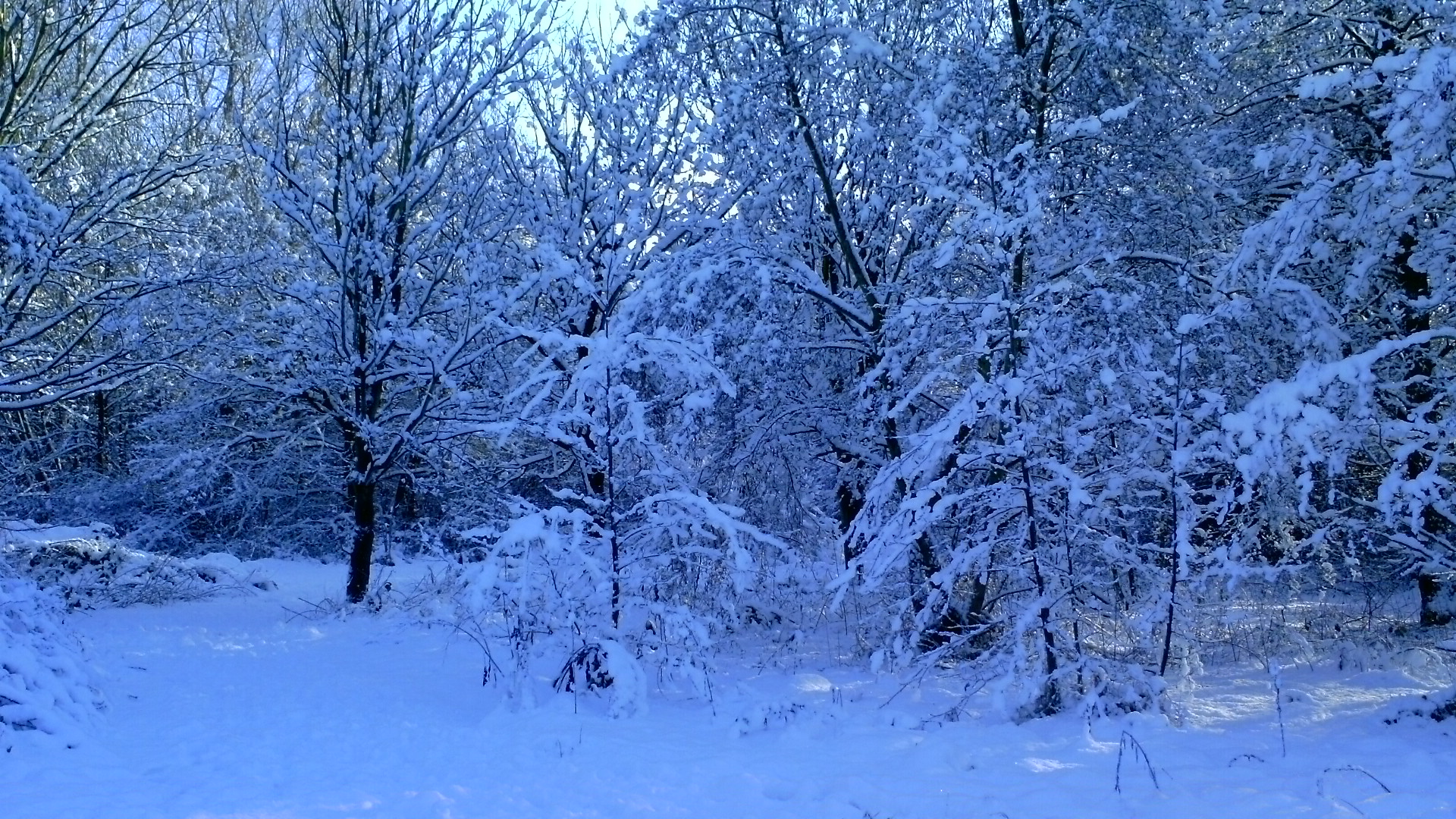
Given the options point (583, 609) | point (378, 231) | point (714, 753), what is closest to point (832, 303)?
point (583, 609)

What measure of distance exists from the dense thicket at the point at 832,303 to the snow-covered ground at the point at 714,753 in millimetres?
604

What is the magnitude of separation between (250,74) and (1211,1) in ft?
58.3

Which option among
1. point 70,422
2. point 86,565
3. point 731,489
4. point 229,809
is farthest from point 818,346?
point 70,422

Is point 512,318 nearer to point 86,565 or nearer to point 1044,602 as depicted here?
point 86,565

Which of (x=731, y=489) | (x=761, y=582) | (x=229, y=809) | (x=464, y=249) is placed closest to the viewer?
(x=229, y=809)

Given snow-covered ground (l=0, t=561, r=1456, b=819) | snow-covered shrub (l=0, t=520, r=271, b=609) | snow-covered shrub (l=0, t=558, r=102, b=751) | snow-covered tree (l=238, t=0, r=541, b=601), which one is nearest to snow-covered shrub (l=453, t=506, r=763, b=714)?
snow-covered ground (l=0, t=561, r=1456, b=819)

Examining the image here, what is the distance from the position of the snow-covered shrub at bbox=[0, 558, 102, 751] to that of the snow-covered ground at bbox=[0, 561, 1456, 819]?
200mm

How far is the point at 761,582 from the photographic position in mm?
8578

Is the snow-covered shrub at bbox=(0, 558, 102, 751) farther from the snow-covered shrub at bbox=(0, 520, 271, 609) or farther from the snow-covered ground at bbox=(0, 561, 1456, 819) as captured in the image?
the snow-covered shrub at bbox=(0, 520, 271, 609)

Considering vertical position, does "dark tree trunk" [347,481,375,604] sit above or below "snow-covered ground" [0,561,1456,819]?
above

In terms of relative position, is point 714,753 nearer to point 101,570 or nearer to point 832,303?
point 832,303

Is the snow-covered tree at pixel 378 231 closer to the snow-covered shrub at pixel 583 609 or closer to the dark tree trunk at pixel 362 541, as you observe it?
the dark tree trunk at pixel 362 541

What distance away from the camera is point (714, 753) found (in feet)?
19.1

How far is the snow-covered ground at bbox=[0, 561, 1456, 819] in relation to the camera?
477 cm
